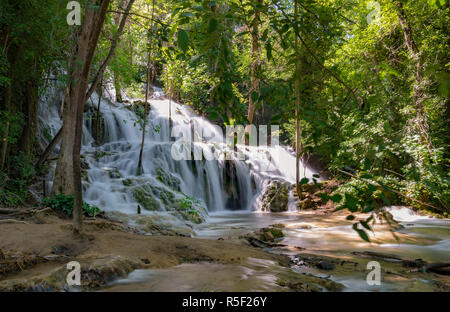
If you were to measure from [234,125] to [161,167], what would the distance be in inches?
392

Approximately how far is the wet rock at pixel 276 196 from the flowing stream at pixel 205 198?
32 cm

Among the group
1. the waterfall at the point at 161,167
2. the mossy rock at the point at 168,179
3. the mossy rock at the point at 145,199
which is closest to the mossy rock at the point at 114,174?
A: the waterfall at the point at 161,167

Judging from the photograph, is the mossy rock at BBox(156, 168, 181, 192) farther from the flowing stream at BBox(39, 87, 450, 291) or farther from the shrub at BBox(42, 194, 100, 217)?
the shrub at BBox(42, 194, 100, 217)

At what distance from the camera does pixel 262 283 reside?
263 centimetres

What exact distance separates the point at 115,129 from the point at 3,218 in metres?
10.8

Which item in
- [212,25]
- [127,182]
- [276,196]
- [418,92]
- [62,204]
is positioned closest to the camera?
Result: [212,25]

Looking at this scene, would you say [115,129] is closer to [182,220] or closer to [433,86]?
[182,220]

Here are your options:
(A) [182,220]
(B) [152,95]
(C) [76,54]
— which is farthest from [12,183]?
(B) [152,95]

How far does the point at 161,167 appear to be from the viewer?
41.3 ft

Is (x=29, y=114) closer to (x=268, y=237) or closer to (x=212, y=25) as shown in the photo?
(x=268, y=237)

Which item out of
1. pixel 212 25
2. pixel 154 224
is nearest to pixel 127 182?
pixel 154 224

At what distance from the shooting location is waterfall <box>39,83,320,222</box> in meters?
9.62

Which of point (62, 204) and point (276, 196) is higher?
point (62, 204)

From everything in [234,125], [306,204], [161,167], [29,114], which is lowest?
[306,204]
